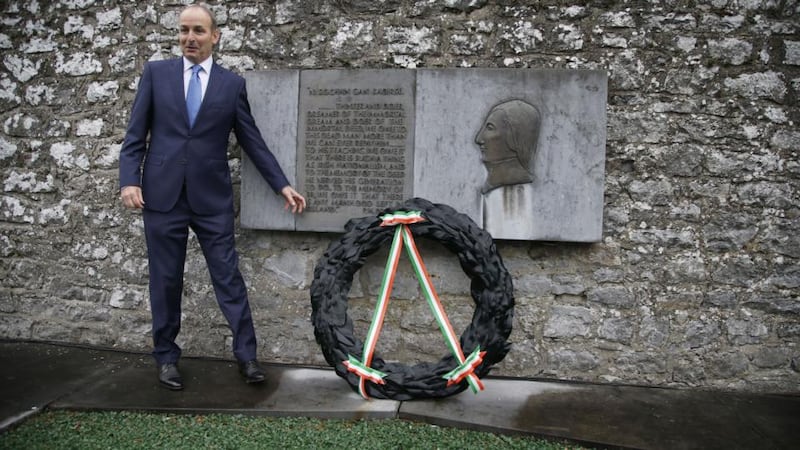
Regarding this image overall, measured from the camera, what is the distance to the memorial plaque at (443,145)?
10.9 feet

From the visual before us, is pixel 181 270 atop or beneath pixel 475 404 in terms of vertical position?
atop

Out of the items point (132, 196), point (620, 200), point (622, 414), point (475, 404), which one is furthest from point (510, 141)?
point (132, 196)

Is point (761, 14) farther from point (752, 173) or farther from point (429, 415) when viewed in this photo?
point (429, 415)

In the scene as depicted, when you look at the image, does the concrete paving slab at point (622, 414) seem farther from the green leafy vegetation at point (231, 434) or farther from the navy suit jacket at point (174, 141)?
the navy suit jacket at point (174, 141)

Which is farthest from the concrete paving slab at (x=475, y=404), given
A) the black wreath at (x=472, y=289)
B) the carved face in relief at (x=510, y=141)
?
the carved face in relief at (x=510, y=141)

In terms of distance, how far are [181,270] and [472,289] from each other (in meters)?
1.57

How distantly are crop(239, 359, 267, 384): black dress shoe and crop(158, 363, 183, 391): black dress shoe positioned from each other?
13.4 inches

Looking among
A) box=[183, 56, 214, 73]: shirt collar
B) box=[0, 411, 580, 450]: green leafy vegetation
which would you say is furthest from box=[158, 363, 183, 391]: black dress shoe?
box=[183, 56, 214, 73]: shirt collar

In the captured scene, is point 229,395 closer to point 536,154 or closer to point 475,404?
point 475,404

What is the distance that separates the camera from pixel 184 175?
3.14m

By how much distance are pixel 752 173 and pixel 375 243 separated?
2.12 m

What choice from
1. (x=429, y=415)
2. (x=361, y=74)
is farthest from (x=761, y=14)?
(x=429, y=415)

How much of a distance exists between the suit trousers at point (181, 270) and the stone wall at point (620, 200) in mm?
457

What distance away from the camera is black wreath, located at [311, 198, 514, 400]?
2.96 meters
